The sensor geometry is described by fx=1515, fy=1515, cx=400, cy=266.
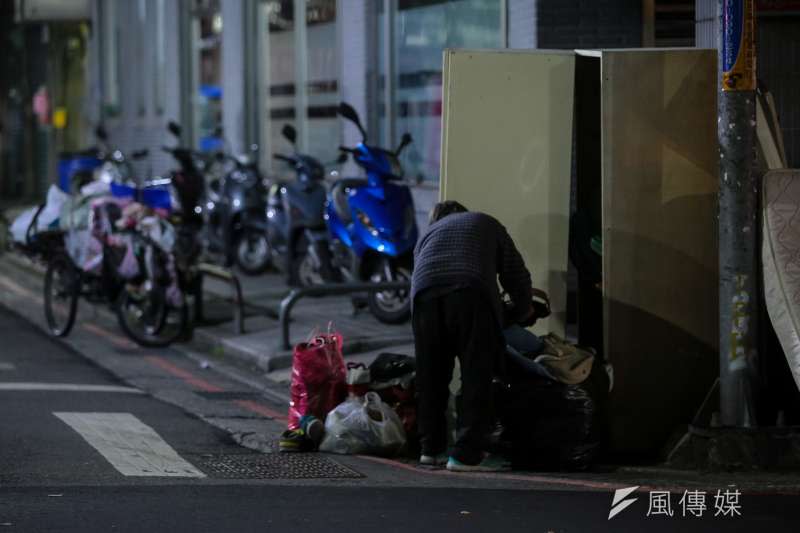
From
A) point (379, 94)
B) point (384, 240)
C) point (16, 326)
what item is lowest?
point (16, 326)

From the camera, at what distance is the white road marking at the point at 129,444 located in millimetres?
8320

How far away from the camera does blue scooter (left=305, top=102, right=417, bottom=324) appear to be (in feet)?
42.7

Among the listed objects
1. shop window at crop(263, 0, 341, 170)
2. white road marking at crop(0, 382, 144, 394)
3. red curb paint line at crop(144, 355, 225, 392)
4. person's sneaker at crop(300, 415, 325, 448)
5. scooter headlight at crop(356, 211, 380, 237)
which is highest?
shop window at crop(263, 0, 341, 170)

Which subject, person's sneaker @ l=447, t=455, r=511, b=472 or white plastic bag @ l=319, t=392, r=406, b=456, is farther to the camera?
white plastic bag @ l=319, t=392, r=406, b=456

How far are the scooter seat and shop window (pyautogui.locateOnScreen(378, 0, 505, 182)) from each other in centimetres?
170

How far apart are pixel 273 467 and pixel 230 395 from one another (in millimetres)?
2981

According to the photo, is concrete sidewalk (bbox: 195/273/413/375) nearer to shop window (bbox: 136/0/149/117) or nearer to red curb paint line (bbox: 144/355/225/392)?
red curb paint line (bbox: 144/355/225/392)

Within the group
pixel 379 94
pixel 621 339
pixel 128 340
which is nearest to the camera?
pixel 621 339

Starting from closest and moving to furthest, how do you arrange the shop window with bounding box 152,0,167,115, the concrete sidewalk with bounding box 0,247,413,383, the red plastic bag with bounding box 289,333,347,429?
1. the red plastic bag with bounding box 289,333,347,429
2. the concrete sidewalk with bounding box 0,247,413,383
3. the shop window with bounding box 152,0,167,115

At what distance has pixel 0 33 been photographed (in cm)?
4006

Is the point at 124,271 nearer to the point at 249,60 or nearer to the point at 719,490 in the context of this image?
the point at 719,490

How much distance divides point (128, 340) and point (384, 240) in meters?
2.80

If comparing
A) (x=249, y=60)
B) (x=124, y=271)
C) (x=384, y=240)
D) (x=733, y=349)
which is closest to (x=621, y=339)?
(x=733, y=349)

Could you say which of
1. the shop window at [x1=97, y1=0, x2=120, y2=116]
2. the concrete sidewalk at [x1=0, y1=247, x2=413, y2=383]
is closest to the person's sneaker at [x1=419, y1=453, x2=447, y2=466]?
the concrete sidewalk at [x1=0, y1=247, x2=413, y2=383]
